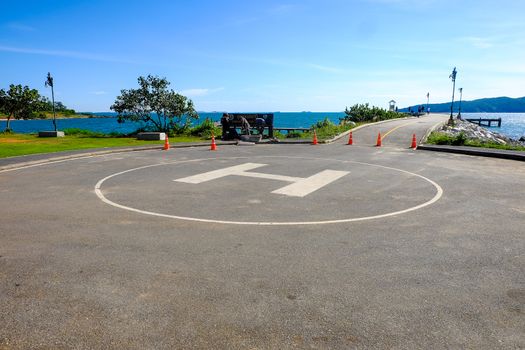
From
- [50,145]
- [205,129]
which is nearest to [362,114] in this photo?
[205,129]

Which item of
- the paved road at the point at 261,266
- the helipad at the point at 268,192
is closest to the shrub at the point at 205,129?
the helipad at the point at 268,192

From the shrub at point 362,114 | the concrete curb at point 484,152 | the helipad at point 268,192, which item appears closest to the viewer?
the helipad at point 268,192

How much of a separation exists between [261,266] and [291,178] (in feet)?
23.4

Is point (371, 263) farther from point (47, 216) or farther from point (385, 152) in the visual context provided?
point (385, 152)

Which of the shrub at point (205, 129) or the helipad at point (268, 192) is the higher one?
the shrub at point (205, 129)

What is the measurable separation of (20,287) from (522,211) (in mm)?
9787

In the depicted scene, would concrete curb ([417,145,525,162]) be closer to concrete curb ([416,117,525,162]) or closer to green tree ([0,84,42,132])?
concrete curb ([416,117,525,162])

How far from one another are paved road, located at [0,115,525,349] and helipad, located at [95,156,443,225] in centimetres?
8

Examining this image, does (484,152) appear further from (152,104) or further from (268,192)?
(152,104)

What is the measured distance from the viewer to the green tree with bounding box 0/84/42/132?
1665 inches

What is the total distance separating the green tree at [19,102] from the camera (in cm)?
4228

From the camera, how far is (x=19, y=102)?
43031mm

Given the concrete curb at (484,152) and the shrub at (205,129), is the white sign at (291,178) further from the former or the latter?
the shrub at (205,129)

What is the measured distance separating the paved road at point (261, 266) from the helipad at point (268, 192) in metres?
0.08
